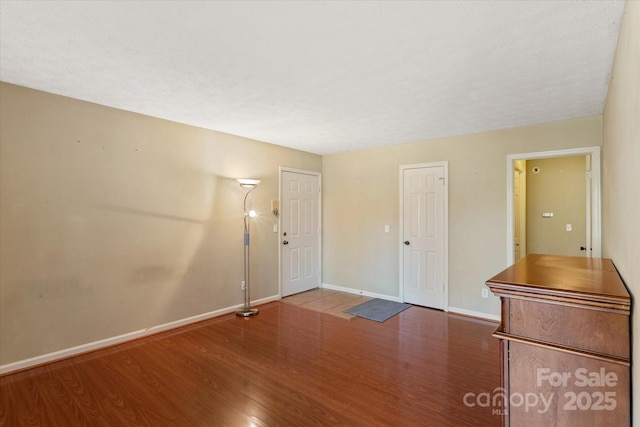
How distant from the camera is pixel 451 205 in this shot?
173 inches

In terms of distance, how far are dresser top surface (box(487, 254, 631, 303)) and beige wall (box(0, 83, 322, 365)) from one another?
3.44 m

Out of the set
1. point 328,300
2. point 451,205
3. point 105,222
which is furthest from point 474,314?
point 105,222

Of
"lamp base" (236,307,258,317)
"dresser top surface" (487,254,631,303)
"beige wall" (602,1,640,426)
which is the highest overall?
"beige wall" (602,1,640,426)

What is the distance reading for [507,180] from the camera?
A: 3.94 m

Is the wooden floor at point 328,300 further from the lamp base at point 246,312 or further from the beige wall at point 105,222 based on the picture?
the beige wall at point 105,222

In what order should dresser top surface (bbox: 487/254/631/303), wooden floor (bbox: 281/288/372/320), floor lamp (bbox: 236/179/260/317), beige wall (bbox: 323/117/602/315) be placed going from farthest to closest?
wooden floor (bbox: 281/288/372/320) < floor lamp (bbox: 236/179/260/317) < beige wall (bbox: 323/117/602/315) < dresser top surface (bbox: 487/254/631/303)

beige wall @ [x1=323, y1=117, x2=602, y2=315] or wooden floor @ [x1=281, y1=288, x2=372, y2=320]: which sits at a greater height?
beige wall @ [x1=323, y1=117, x2=602, y2=315]

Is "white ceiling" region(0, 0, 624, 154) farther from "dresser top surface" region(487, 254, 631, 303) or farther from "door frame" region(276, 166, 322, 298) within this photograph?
"door frame" region(276, 166, 322, 298)

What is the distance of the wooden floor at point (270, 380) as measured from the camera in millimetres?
2164

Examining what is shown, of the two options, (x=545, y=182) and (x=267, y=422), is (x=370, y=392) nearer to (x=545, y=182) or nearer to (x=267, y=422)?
(x=267, y=422)

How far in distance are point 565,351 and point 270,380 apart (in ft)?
6.84

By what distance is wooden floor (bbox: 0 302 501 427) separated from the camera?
85.2 inches

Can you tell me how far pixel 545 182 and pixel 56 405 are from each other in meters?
6.31

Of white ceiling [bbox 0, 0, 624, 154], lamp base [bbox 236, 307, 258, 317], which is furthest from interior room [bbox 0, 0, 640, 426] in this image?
lamp base [bbox 236, 307, 258, 317]
